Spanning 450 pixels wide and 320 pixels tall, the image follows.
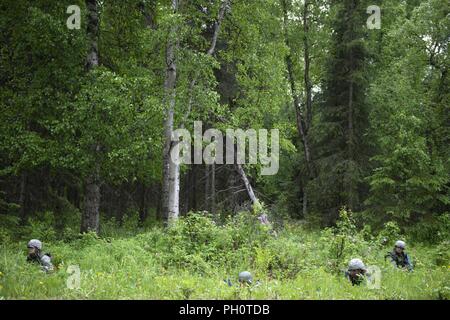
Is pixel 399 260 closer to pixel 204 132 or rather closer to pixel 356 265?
pixel 356 265

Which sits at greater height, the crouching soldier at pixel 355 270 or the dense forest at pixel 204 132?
the dense forest at pixel 204 132

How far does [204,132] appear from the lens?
17281 millimetres

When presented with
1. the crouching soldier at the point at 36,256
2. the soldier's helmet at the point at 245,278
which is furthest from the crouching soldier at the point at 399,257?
the crouching soldier at the point at 36,256

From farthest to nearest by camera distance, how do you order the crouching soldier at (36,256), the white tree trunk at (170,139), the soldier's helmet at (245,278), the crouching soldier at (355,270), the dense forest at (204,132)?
the white tree trunk at (170,139) → the dense forest at (204,132) → the crouching soldier at (36,256) → the crouching soldier at (355,270) → the soldier's helmet at (245,278)

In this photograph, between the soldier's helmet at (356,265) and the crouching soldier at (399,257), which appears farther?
the crouching soldier at (399,257)

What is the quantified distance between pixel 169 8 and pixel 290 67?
643 inches

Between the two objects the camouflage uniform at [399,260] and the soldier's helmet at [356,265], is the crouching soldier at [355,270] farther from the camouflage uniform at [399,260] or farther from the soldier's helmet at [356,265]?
the camouflage uniform at [399,260]

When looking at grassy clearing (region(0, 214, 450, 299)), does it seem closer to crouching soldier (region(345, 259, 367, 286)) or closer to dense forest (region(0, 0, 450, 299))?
dense forest (region(0, 0, 450, 299))

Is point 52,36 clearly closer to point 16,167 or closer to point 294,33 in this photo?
point 16,167

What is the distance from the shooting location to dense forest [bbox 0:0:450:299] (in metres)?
10.4

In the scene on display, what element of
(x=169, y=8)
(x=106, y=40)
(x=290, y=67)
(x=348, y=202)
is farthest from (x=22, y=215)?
(x=290, y=67)

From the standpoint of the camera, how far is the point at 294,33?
1129 inches

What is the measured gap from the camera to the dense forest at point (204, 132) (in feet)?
34.1

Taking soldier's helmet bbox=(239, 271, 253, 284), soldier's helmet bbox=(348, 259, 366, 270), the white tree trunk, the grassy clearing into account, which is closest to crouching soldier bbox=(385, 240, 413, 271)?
the grassy clearing
